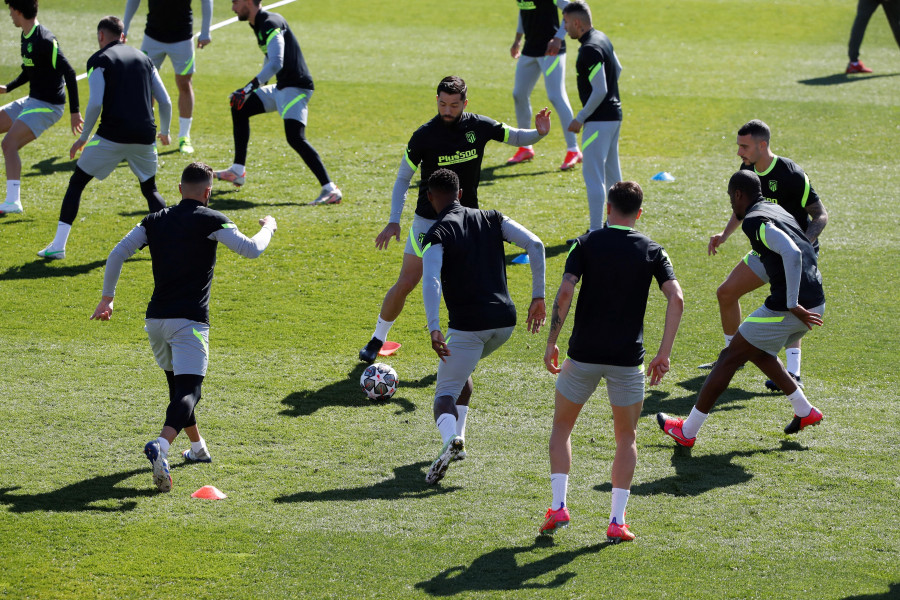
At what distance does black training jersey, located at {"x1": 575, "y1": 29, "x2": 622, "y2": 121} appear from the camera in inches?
427

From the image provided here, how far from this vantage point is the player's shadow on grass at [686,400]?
8188mm

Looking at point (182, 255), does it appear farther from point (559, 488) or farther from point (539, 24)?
point (539, 24)

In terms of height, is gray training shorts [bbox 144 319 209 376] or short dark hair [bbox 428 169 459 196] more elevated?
short dark hair [bbox 428 169 459 196]

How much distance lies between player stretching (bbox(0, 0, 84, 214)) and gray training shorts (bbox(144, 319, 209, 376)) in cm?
513

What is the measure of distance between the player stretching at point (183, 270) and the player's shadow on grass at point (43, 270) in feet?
13.1

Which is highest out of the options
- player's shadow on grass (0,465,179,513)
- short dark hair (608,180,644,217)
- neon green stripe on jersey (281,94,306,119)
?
short dark hair (608,180,644,217)

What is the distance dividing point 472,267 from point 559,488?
1.53 metres

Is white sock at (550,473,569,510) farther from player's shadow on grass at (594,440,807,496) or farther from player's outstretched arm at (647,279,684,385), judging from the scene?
player's outstretched arm at (647,279,684,385)

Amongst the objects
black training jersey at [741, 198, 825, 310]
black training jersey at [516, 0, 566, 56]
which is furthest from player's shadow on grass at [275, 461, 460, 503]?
black training jersey at [516, 0, 566, 56]

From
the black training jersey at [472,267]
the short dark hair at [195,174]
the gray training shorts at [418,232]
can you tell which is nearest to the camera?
the black training jersey at [472,267]

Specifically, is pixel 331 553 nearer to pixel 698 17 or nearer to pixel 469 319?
pixel 469 319

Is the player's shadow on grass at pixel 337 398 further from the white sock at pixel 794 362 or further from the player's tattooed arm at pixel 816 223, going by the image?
the player's tattooed arm at pixel 816 223

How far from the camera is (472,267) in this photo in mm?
6754

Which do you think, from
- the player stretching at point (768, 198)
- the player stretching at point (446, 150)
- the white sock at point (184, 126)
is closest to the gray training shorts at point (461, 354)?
the player stretching at point (446, 150)
